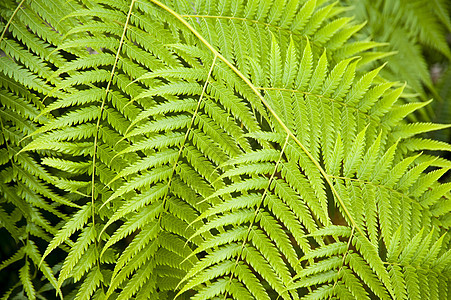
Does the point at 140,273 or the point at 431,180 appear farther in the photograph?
the point at 431,180

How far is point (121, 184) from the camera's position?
0.85 m

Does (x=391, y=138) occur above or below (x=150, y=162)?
above

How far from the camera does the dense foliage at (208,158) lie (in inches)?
31.6

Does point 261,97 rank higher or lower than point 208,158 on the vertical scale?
higher

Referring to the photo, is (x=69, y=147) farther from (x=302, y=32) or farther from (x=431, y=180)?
(x=431, y=180)

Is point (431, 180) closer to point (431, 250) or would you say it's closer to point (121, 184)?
point (431, 250)

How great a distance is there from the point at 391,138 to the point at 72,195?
97 centimetres

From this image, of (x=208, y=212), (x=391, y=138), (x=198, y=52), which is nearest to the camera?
(x=208, y=212)

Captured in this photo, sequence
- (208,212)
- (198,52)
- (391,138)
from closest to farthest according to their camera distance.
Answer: (208,212) → (198,52) → (391,138)

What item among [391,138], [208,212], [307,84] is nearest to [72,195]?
[208,212]

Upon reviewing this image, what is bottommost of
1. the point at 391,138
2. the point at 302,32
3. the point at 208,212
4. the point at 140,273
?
the point at 140,273

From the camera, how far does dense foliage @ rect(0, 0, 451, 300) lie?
2.63 feet

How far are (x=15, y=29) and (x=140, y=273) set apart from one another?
69 centimetres

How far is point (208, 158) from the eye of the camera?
2.84 ft
